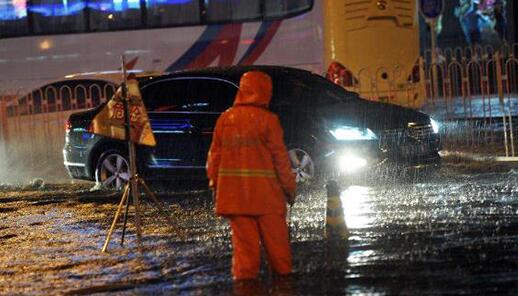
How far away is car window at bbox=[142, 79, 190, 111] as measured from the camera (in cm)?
1405

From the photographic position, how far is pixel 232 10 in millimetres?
20328

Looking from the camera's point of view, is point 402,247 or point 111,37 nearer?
point 402,247

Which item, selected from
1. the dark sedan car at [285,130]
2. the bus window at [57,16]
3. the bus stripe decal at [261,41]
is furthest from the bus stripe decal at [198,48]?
the dark sedan car at [285,130]

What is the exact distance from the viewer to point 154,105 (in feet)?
46.6

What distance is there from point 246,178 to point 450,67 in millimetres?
12697

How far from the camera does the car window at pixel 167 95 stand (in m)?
14.1

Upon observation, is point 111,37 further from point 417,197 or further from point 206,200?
point 417,197

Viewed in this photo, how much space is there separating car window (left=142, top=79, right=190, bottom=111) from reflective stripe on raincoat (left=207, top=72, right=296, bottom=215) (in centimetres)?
622

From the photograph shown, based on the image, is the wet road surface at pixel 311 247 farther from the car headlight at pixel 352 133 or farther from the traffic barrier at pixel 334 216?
the car headlight at pixel 352 133

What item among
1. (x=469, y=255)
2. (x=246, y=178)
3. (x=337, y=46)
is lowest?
(x=469, y=255)

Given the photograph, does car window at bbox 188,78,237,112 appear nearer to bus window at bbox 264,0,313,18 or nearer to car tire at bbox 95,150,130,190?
car tire at bbox 95,150,130,190

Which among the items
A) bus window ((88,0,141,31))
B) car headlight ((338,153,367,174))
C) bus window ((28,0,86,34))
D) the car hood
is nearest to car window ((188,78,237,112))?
the car hood

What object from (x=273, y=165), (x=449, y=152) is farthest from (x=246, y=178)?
(x=449, y=152)

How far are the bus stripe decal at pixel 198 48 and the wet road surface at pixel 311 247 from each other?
7.12 meters
